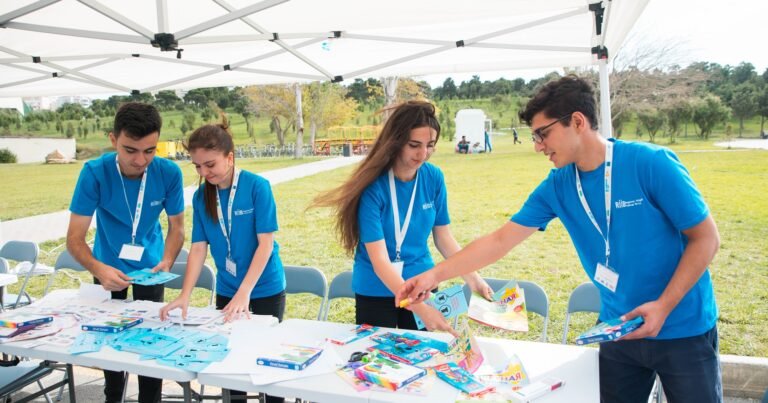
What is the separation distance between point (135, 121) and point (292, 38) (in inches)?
58.6

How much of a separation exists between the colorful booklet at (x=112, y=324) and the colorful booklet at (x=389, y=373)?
112 centimetres

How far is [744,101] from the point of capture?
9.62 meters

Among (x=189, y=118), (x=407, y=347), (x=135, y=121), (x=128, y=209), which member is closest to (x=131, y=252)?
(x=128, y=209)

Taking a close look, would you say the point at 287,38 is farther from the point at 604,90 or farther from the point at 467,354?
the point at 467,354

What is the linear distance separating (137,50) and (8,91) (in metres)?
2.06

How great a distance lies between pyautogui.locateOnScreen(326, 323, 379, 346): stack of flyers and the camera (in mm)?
Result: 2059

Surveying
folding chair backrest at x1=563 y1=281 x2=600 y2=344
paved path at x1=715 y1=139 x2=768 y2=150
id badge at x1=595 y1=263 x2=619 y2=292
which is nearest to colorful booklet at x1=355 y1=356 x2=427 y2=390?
id badge at x1=595 y1=263 x2=619 y2=292

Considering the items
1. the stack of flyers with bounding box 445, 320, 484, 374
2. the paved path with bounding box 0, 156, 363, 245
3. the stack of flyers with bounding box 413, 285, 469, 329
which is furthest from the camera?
the paved path with bounding box 0, 156, 363, 245

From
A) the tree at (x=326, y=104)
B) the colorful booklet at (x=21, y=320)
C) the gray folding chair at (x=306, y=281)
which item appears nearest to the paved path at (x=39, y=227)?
the gray folding chair at (x=306, y=281)

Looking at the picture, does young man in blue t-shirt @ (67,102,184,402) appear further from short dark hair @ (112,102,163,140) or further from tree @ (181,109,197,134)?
tree @ (181,109,197,134)

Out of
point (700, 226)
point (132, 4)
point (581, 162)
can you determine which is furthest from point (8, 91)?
point (700, 226)

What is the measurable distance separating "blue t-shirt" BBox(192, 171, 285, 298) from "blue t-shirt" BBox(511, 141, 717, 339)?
4.64 feet

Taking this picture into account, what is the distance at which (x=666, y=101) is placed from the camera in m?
12.8

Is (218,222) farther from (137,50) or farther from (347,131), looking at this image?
(347,131)
